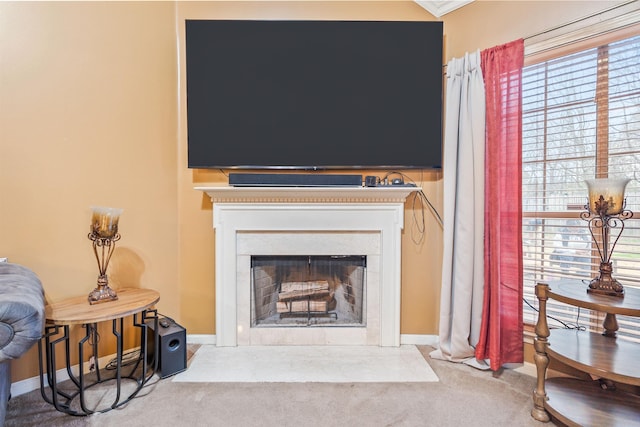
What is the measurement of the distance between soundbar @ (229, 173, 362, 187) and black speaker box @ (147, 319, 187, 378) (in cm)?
106

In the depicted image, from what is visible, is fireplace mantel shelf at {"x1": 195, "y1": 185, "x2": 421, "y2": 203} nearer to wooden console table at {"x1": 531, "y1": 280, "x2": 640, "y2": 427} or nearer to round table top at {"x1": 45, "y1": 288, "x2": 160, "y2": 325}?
round table top at {"x1": 45, "y1": 288, "x2": 160, "y2": 325}

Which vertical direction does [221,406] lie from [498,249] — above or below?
below

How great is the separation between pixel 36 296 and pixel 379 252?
6.68 feet

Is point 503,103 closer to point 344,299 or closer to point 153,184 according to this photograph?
point 344,299

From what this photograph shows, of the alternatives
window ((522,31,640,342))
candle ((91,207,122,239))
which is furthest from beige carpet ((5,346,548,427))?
candle ((91,207,122,239))

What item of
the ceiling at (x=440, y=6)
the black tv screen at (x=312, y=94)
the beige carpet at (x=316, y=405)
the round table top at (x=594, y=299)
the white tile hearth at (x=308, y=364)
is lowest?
the beige carpet at (x=316, y=405)

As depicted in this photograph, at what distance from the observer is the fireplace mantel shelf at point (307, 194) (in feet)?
7.37

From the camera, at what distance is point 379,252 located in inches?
95.8

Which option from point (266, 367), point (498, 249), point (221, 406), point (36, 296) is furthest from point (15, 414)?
point (498, 249)

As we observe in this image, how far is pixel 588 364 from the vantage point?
141 centimetres

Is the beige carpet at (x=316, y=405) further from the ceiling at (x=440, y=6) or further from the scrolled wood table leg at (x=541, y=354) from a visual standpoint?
the ceiling at (x=440, y=6)

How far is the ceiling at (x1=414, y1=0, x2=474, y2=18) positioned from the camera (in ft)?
7.39

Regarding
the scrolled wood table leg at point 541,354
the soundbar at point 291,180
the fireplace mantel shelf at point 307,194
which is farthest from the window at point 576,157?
the soundbar at point 291,180

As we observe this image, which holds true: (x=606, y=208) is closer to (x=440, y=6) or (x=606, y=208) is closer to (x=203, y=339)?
(x=440, y=6)
